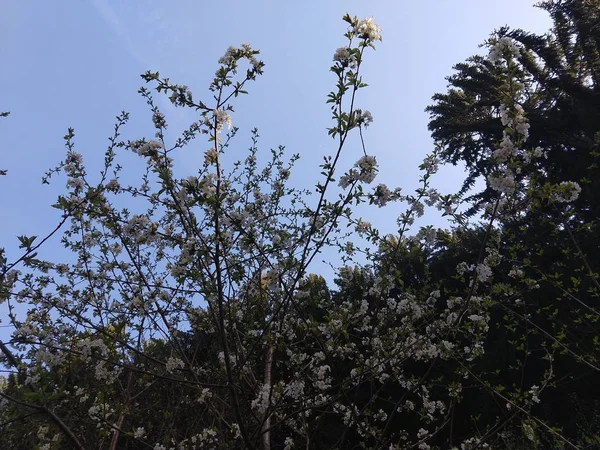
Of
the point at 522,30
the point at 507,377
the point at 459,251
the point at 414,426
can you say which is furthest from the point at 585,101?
the point at 414,426

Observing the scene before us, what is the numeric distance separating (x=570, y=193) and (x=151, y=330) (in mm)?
A: 4868

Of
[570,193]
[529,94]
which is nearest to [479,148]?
[529,94]

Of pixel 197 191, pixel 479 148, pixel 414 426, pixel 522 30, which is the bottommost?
pixel 414 426

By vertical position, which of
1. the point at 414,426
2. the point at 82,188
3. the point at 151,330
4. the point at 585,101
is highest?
the point at 585,101

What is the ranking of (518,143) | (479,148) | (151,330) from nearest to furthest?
A: (518,143)
(151,330)
(479,148)

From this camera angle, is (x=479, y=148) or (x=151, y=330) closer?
(x=151, y=330)

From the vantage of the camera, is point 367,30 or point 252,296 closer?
point 367,30

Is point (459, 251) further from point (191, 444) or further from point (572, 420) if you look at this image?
point (191, 444)

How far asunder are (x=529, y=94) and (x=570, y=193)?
10544 mm

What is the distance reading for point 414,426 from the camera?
8.94 m

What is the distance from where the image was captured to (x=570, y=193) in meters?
2.80

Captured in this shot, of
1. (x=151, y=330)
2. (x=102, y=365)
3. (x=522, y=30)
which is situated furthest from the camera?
(x=522, y=30)

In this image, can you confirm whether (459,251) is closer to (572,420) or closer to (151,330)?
(572,420)

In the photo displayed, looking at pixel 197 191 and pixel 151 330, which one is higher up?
pixel 151 330
